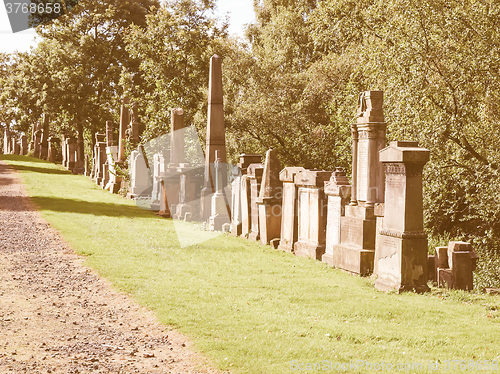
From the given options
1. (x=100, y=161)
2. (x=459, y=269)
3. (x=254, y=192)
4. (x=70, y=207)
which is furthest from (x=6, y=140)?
(x=459, y=269)

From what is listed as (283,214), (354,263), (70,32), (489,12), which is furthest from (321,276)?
(70,32)

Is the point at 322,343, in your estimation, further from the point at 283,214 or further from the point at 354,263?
the point at 283,214

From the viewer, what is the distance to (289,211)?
537 inches

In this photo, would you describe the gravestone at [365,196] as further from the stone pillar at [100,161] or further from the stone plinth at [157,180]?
the stone pillar at [100,161]

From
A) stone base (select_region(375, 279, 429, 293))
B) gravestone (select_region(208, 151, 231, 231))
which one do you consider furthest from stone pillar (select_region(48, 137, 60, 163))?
stone base (select_region(375, 279, 429, 293))

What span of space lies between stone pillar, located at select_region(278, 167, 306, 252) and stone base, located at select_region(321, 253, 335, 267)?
1388mm

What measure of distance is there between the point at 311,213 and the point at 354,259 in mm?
2035

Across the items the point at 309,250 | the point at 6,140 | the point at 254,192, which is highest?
the point at 6,140

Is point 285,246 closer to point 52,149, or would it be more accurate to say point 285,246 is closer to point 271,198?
point 271,198

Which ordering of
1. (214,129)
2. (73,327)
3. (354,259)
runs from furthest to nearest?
(214,129)
(354,259)
(73,327)

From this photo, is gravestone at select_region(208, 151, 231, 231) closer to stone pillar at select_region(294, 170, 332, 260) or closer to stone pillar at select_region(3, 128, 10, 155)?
stone pillar at select_region(294, 170, 332, 260)

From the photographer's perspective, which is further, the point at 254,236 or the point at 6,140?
the point at 6,140

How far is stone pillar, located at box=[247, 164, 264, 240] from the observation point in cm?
1506

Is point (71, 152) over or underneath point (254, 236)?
over
